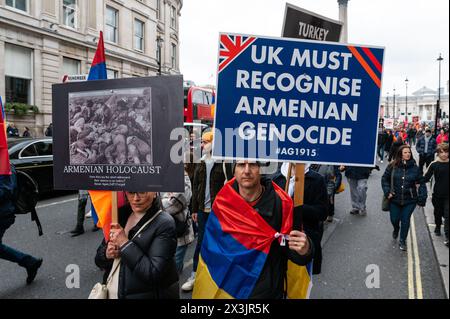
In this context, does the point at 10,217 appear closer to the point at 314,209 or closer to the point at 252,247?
the point at 252,247

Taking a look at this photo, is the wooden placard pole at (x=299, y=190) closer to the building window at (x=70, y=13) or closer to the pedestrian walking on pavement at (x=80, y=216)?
the pedestrian walking on pavement at (x=80, y=216)

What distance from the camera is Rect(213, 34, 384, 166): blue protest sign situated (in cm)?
234

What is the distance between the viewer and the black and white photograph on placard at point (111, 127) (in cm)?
230

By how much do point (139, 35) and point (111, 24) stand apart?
3.30m

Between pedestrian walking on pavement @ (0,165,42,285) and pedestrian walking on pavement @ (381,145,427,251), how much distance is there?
509 centimetres

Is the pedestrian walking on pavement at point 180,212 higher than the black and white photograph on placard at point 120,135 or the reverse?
the reverse

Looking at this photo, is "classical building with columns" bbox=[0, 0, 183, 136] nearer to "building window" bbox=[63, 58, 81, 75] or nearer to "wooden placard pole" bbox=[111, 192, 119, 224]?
"building window" bbox=[63, 58, 81, 75]

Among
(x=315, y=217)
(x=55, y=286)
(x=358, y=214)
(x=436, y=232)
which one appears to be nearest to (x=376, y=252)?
(x=436, y=232)

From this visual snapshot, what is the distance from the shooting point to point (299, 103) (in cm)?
235

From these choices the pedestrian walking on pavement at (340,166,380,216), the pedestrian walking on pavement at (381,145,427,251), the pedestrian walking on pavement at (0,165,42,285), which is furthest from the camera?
the pedestrian walking on pavement at (340,166,380,216)

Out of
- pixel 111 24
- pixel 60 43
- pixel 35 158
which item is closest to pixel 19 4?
pixel 60 43

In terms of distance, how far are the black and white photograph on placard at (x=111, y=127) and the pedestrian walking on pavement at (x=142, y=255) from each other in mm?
299

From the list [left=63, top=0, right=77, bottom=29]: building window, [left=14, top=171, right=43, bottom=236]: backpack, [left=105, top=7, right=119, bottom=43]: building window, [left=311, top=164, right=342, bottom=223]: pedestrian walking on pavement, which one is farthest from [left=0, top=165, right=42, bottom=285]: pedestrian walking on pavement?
[left=105, top=7, right=119, bottom=43]: building window

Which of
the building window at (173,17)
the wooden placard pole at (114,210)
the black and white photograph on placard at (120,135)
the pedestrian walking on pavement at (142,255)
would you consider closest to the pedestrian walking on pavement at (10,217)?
the black and white photograph on placard at (120,135)
